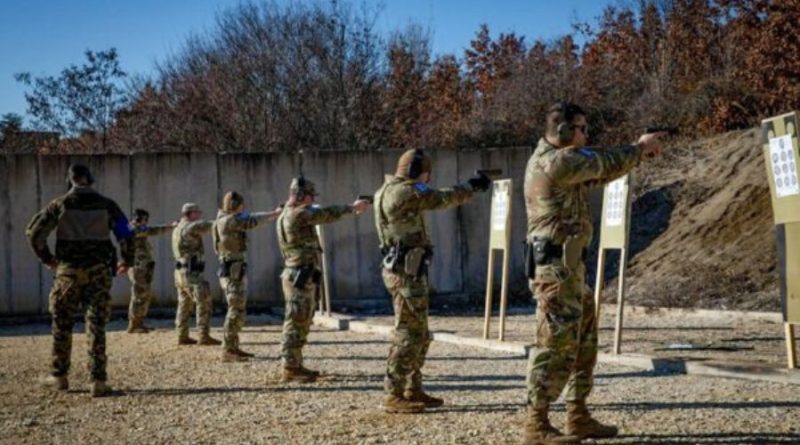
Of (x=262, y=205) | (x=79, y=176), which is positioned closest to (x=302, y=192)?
(x=79, y=176)

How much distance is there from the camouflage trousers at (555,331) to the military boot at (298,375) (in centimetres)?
449

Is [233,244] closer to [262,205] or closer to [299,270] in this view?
[299,270]

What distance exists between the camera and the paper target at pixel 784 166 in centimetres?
958

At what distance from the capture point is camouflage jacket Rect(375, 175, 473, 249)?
8.74 meters

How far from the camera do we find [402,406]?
8773 mm

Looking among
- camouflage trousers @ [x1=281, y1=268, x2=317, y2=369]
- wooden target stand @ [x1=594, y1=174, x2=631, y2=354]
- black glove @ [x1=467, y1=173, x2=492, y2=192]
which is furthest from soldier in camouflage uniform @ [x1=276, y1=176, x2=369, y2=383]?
wooden target stand @ [x1=594, y1=174, x2=631, y2=354]

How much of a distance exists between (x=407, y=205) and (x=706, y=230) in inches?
494

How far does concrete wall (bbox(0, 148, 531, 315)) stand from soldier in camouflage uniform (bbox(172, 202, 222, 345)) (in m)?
5.55

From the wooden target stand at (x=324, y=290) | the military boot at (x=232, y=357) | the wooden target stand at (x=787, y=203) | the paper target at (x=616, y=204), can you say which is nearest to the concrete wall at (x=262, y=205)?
the wooden target stand at (x=324, y=290)

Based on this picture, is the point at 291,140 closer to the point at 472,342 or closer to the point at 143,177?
the point at 143,177

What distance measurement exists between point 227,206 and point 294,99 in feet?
50.9

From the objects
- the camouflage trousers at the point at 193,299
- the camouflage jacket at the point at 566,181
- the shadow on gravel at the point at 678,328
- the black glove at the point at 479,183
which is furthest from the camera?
the camouflage trousers at the point at 193,299

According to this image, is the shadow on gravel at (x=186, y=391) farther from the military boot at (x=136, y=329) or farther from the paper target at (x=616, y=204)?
the military boot at (x=136, y=329)

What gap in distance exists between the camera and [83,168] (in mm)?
10789
